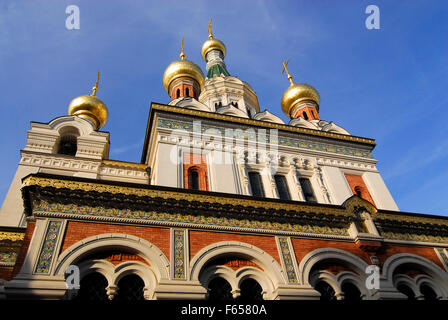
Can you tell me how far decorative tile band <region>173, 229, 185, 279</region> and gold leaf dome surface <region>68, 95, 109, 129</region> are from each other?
11.1 metres

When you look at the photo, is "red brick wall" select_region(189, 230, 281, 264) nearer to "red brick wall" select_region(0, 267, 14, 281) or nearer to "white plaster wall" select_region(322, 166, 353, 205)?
"red brick wall" select_region(0, 267, 14, 281)

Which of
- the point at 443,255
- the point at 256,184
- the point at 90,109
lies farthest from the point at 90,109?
the point at 443,255

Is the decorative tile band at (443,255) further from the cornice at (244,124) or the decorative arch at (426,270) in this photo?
the cornice at (244,124)

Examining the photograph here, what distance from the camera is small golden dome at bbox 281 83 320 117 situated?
63.5 ft

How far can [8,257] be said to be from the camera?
25.8 feet

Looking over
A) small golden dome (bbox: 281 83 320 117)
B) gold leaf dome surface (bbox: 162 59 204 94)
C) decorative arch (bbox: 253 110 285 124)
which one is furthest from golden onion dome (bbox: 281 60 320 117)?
decorative arch (bbox: 253 110 285 124)

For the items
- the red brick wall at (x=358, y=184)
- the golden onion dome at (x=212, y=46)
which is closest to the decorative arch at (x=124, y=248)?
the red brick wall at (x=358, y=184)

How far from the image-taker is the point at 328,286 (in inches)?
302

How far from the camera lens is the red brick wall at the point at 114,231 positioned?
6.39m

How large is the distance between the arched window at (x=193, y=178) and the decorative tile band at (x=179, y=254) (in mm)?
3061

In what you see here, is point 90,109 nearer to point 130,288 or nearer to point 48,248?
point 48,248

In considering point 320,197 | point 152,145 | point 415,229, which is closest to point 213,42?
point 152,145
